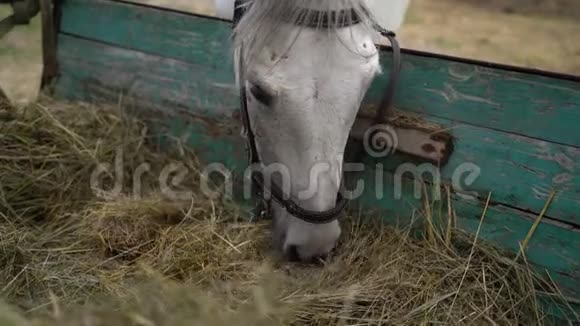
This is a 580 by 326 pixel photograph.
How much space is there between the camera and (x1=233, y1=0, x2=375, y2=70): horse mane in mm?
1437

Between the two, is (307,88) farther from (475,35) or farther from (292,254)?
(475,35)

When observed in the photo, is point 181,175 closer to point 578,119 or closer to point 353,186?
point 353,186

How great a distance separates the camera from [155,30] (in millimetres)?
2488

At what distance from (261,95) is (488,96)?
2.67 feet

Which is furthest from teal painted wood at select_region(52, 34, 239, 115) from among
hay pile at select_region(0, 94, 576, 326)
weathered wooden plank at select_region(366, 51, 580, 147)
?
weathered wooden plank at select_region(366, 51, 580, 147)

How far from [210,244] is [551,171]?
3.68 ft

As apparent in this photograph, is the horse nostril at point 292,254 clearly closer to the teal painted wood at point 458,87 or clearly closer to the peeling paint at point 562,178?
the teal painted wood at point 458,87

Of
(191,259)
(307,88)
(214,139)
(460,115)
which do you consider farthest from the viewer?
(214,139)

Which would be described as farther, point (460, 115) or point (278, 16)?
point (460, 115)

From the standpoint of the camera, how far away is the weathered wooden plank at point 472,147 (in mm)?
1690

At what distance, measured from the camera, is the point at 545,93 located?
67.9 inches

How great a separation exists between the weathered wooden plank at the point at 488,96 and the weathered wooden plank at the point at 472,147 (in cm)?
4

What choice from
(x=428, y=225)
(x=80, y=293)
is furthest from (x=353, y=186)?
(x=80, y=293)

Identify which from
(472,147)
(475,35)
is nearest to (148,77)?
(472,147)
